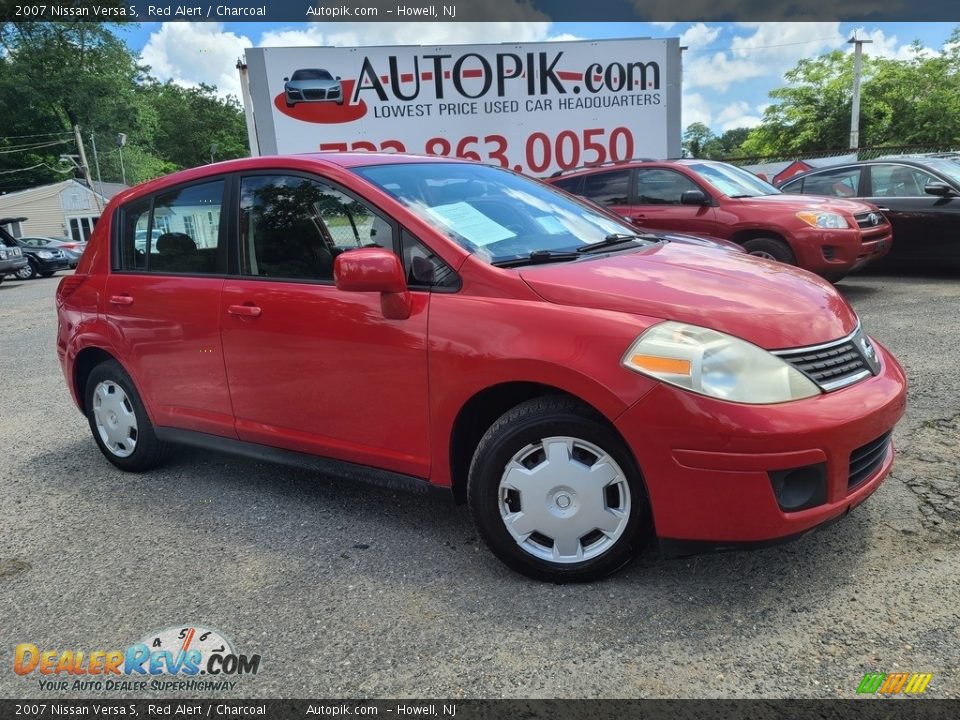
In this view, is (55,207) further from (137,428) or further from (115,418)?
(137,428)

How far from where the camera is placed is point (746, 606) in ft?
7.99

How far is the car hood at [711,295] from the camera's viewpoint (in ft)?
7.84

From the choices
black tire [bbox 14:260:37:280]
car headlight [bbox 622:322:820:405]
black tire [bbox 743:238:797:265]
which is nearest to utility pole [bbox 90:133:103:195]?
black tire [bbox 14:260:37:280]

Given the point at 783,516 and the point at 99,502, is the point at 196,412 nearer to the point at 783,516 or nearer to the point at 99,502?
the point at 99,502

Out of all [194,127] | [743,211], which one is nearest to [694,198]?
[743,211]

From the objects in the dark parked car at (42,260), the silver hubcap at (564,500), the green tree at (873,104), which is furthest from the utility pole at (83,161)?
the silver hubcap at (564,500)

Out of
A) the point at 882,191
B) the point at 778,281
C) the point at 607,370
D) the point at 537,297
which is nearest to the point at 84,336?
the point at 537,297

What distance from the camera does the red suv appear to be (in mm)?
7117

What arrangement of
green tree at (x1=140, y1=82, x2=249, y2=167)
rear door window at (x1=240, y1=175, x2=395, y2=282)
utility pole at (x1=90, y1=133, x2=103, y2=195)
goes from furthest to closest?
green tree at (x1=140, y1=82, x2=249, y2=167), utility pole at (x1=90, y1=133, x2=103, y2=195), rear door window at (x1=240, y1=175, x2=395, y2=282)

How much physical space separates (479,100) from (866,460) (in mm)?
8805

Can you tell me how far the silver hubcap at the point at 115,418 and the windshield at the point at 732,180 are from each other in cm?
612

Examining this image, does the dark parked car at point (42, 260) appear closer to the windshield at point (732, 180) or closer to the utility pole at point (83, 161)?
the windshield at point (732, 180)

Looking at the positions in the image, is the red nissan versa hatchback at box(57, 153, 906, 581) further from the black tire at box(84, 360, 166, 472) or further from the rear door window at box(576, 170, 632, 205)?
the rear door window at box(576, 170, 632, 205)

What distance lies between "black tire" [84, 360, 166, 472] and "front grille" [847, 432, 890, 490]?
10.9ft
